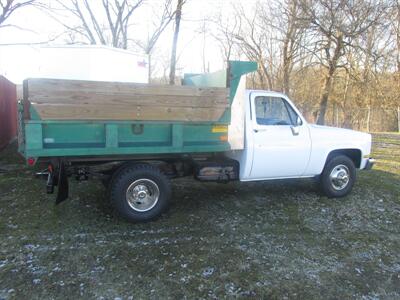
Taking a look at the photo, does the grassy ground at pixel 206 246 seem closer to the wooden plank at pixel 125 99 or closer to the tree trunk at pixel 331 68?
the wooden plank at pixel 125 99

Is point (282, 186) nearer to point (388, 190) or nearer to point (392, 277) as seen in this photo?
point (388, 190)

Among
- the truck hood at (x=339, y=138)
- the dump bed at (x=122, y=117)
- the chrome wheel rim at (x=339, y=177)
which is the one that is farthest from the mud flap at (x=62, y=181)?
the chrome wheel rim at (x=339, y=177)

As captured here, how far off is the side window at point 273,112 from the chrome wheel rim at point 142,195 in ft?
6.76

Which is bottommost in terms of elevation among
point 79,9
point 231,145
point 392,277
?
point 392,277

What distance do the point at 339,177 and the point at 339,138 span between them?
2.36 feet

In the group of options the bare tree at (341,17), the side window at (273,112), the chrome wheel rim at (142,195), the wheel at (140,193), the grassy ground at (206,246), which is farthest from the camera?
the bare tree at (341,17)

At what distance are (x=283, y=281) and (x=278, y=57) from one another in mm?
16291

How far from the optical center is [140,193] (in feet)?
16.9

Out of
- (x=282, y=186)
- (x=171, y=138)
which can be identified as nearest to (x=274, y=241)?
(x=171, y=138)

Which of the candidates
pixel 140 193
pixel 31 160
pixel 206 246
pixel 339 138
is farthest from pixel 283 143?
pixel 31 160

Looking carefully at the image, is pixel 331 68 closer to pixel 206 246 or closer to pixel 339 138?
pixel 339 138

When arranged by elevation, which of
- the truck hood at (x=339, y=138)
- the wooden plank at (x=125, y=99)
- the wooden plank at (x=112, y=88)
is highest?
the wooden plank at (x=112, y=88)

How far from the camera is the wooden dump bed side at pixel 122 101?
4.43m

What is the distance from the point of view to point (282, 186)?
24.4ft
